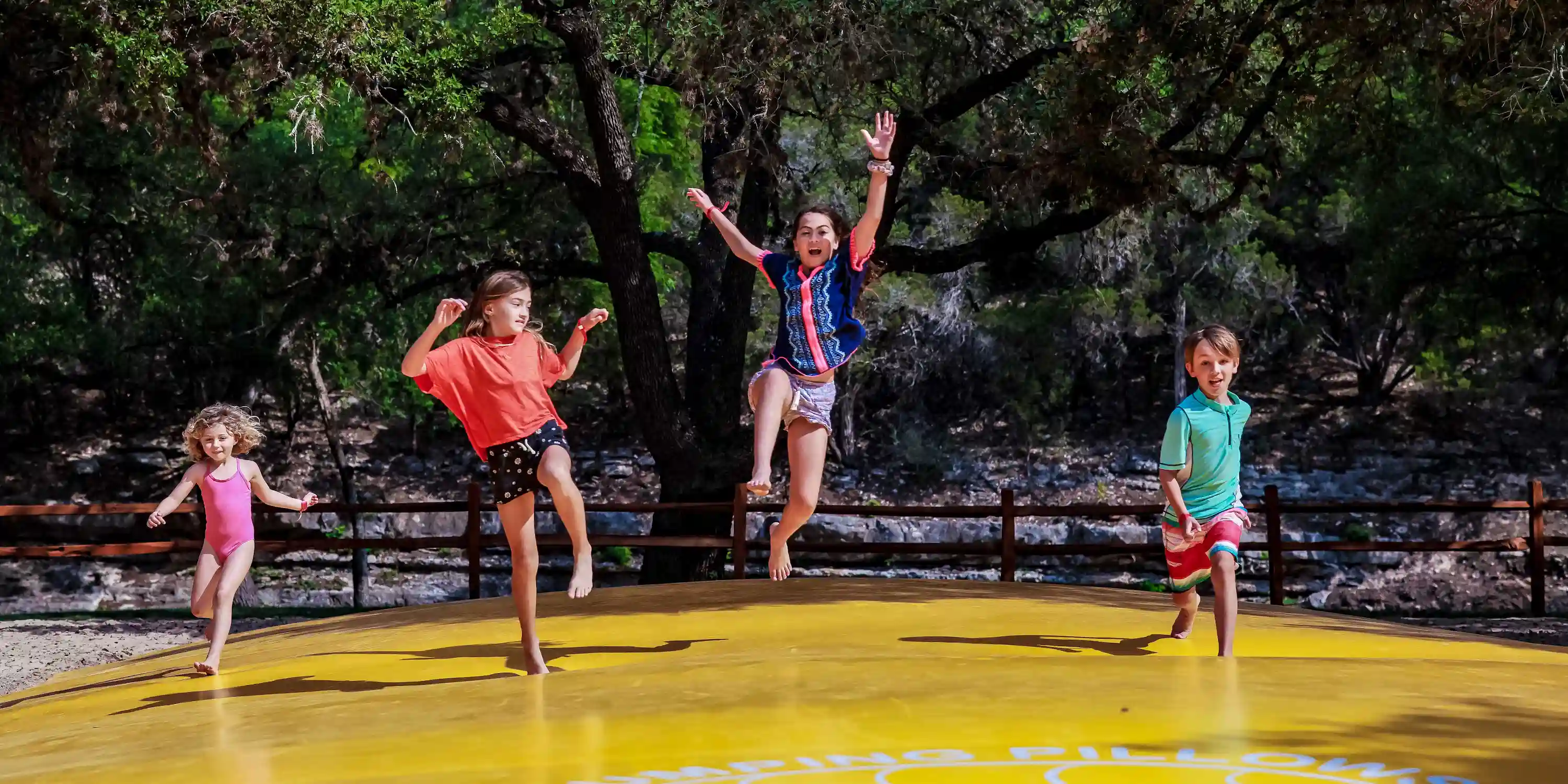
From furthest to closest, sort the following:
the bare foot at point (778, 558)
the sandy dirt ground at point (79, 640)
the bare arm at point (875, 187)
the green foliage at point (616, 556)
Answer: the green foliage at point (616, 556) → the sandy dirt ground at point (79, 640) → the bare foot at point (778, 558) → the bare arm at point (875, 187)

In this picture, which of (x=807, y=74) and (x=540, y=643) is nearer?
(x=540, y=643)

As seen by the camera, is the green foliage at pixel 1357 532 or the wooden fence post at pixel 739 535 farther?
the green foliage at pixel 1357 532

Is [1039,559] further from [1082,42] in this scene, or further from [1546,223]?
[1082,42]

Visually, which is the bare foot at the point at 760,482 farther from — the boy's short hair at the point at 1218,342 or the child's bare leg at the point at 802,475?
the boy's short hair at the point at 1218,342

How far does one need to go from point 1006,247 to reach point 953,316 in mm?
20374

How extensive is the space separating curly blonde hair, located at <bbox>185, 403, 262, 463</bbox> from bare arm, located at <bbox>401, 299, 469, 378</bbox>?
5.63 ft

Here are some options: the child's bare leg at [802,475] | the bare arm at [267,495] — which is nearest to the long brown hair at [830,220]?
the child's bare leg at [802,475]

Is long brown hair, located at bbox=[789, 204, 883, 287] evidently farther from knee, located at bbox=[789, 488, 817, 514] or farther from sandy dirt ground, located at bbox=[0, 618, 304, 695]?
sandy dirt ground, located at bbox=[0, 618, 304, 695]

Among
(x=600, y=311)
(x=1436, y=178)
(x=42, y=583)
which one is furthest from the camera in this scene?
(x=42, y=583)

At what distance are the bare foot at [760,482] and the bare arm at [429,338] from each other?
1.48 m

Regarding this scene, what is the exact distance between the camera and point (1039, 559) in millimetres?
31891

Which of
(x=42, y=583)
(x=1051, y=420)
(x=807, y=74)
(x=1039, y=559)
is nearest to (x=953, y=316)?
(x=1051, y=420)

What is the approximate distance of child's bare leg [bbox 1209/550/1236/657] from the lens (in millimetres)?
7164

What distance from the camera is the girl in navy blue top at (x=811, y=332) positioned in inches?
300
